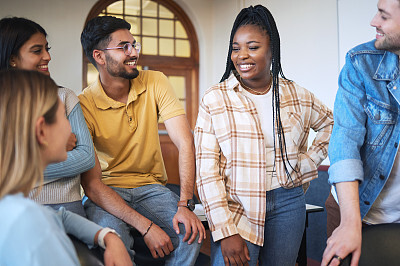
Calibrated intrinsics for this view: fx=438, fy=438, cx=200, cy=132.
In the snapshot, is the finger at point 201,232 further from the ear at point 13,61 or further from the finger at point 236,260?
the ear at point 13,61

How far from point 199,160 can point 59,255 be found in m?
0.83

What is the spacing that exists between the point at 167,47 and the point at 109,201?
474 centimetres

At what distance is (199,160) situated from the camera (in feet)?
5.66

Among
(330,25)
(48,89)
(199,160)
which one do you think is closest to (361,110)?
(199,160)

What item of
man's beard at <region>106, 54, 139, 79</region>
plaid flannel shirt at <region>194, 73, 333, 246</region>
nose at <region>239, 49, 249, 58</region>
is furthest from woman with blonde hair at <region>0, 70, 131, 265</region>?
man's beard at <region>106, 54, 139, 79</region>

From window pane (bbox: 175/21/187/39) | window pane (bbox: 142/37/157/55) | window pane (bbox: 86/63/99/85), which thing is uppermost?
window pane (bbox: 175/21/187/39)

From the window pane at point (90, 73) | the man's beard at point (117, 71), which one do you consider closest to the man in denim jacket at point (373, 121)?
Result: the man's beard at point (117, 71)

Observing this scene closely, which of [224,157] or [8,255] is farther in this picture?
[224,157]

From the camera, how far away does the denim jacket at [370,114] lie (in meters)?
1.34

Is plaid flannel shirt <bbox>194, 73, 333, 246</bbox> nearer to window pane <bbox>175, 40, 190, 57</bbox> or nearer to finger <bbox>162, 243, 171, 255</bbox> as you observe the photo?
finger <bbox>162, 243, 171, 255</bbox>

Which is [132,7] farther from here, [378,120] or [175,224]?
[378,120]

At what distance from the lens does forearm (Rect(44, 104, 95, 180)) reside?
168 centimetres

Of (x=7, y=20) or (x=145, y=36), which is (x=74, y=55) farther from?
(x=7, y=20)

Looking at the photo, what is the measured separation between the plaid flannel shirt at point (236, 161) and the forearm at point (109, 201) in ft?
1.07
